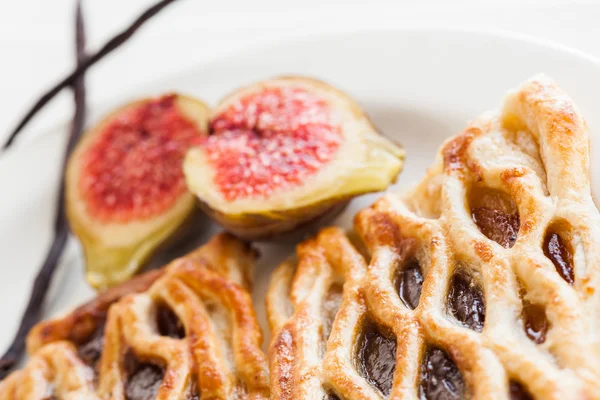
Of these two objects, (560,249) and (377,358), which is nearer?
(560,249)

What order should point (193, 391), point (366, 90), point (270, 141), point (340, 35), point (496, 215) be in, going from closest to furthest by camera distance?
point (496, 215), point (193, 391), point (270, 141), point (366, 90), point (340, 35)

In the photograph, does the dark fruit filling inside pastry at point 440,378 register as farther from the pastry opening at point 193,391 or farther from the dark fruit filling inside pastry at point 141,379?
the dark fruit filling inside pastry at point 141,379

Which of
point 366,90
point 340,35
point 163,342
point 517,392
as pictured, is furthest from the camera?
point 340,35

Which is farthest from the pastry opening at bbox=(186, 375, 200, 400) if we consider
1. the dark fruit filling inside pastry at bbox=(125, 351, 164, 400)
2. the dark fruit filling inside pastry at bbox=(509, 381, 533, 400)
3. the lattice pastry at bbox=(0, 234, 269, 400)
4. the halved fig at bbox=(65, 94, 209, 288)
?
the dark fruit filling inside pastry at bbox=(509, 381, 533, 400)

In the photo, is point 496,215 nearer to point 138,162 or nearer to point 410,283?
point 410,283

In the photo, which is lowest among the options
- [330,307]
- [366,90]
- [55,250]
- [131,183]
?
[55,250]

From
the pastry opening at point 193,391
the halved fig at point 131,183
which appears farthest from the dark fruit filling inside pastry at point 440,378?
the halved fig at point 131,183

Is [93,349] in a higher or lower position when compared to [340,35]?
lower

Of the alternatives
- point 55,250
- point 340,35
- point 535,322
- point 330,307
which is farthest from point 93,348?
point 340,35
